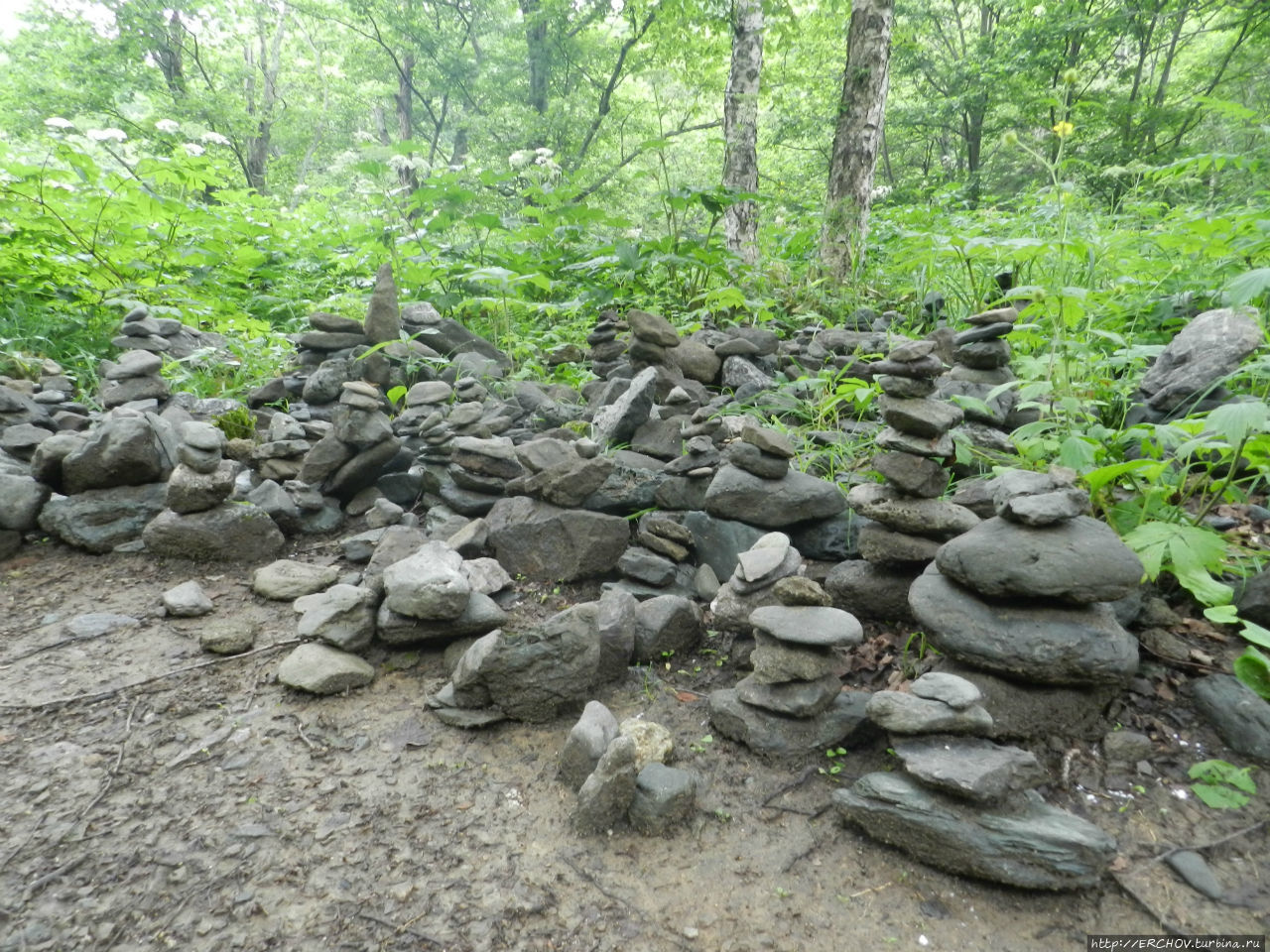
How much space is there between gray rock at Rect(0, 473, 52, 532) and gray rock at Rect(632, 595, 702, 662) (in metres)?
3.08

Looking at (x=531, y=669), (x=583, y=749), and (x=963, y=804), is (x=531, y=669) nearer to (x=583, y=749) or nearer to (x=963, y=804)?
(x=583, y=749)

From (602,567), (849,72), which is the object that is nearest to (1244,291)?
(602,567)

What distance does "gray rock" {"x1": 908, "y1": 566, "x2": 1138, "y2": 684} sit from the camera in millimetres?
2051

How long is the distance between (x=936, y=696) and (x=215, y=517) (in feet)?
10.7

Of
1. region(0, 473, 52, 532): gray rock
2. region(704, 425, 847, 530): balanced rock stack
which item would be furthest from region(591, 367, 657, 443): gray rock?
region(0, 473, 52, 532): gray rock

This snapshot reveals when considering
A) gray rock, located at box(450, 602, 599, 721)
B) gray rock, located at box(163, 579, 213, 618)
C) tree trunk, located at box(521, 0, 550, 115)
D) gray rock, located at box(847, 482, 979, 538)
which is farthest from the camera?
tree trunk, located at box(521, 0, 550, 115)

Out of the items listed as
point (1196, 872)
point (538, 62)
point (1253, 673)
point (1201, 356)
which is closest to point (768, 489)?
point (1253, 673)

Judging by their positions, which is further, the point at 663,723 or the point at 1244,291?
the point at 663,723

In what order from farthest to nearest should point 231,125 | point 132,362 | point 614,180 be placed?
1. point 614,180
2. point 231,125
3. point 132,362

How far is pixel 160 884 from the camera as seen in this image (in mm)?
1731

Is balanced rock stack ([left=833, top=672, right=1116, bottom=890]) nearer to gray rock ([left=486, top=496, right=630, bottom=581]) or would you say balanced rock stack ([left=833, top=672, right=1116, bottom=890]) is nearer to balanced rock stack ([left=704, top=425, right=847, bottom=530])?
balanced rock stack ([left=704, top=425, right=847, bottom=530])

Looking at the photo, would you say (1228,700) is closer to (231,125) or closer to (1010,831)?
(1010,831)

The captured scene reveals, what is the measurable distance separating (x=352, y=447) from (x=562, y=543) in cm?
145

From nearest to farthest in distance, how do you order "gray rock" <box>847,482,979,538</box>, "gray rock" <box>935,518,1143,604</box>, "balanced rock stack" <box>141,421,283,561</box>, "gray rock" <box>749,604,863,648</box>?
"gray rock" <box>935,518,1143,604</box>
"gray rock" <box>749,604,863,648</box>
"gray rock" <box>847,482,979,538</box>
"balanced rock stack" <box>141,421,283,561</box>
